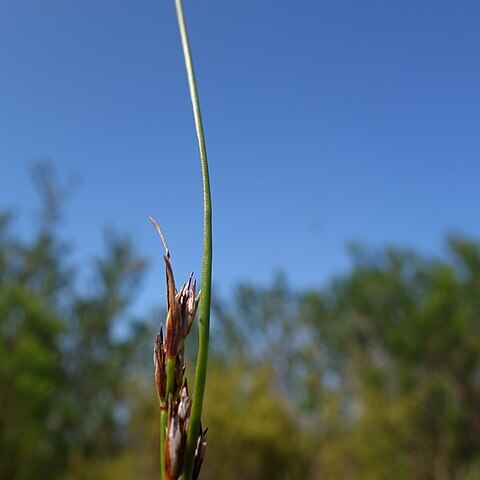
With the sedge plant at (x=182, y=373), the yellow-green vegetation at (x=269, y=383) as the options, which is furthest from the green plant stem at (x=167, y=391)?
the yellow-green vegetation at (x=269, y=383)

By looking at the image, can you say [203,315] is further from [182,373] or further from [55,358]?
[55,358]

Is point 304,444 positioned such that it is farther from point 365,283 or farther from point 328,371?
point 365,283

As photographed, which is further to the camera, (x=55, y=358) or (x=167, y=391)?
(x=55, y=358)

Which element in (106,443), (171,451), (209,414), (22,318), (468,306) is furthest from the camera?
(468,306)

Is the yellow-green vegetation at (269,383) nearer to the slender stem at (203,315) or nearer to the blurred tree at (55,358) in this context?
the blurred tree at (55,358)

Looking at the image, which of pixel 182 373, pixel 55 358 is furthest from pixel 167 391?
pixel 55 358

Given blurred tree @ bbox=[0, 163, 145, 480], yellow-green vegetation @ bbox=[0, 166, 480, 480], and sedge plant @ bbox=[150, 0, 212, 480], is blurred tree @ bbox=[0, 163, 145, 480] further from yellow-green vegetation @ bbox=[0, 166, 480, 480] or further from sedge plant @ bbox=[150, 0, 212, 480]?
sedge plant @ bbox=[150, 0, 212, 480]

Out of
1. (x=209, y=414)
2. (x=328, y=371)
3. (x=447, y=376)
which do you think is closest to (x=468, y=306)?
(x=447, y=376)

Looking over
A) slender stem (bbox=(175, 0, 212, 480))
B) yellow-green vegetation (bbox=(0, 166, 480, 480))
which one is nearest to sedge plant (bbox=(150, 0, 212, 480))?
slender stem (bbox=(175, 0, 212, 480))
